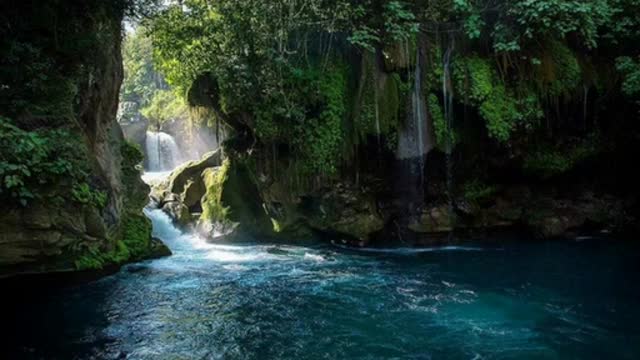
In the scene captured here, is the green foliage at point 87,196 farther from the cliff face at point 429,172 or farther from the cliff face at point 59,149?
the cliff face at point 429,172

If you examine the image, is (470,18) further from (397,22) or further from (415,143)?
(415,143)

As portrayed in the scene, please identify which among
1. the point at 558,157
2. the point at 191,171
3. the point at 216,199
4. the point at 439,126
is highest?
the point at 439,126

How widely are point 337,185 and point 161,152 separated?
48.6 ft

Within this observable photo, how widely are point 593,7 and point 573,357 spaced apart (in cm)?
895

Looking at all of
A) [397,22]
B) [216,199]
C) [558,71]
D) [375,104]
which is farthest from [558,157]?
[216,199]

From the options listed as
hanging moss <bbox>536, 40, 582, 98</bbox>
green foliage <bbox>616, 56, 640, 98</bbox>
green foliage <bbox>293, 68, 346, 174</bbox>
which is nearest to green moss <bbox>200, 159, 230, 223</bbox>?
green foliage <bbox>293, 68, 346, 174</bbox>

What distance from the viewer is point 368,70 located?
13508 mm

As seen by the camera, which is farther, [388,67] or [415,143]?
[415,143]

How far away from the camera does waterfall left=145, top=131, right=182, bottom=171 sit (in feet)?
84.9

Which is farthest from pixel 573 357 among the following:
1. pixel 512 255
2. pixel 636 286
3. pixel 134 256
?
pixel 134 256

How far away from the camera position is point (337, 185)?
13.9m

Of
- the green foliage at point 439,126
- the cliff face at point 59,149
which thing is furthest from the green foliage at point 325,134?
the cliff face at point 59,149

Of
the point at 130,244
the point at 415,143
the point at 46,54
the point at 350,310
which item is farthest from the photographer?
Answer: the point at 415,143

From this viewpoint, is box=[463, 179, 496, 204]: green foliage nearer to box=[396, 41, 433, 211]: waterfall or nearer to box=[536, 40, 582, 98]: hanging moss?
box=[396, 41, 433, 211]: waterfall
